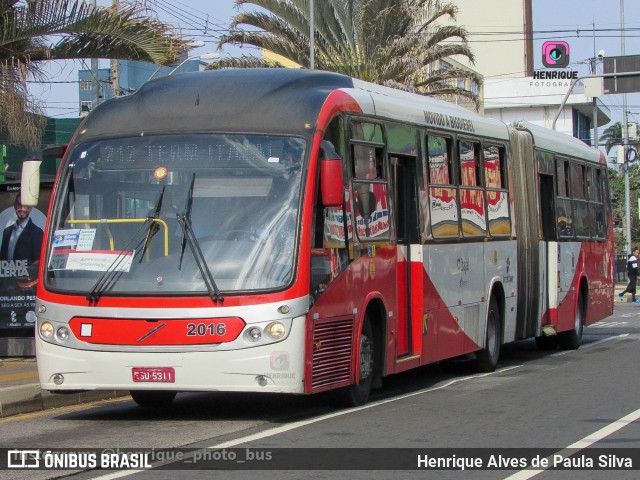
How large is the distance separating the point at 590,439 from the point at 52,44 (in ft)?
32.7

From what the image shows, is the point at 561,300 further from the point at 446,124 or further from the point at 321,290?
the point at 321,290

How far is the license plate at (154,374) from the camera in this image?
1057cm

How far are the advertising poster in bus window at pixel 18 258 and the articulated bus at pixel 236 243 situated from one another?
15.0 feet

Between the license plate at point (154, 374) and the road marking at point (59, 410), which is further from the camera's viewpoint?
the road marking at point (59, 410)

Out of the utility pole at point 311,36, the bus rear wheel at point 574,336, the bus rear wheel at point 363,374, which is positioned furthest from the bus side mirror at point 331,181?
the utility pole at point 311,36

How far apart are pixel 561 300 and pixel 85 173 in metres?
10.2

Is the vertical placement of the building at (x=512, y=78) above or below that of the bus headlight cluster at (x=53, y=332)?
above

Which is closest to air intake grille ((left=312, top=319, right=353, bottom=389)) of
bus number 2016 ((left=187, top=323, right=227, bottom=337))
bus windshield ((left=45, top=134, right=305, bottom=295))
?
bus windshield ((left=45, top=134, right=305, bottom=295))

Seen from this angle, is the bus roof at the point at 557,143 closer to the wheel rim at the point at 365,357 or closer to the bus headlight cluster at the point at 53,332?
the wheel rim at the point at 365,357

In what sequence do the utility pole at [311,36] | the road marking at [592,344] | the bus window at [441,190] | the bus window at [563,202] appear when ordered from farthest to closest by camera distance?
1. the utility pole at [311,36]
2. the road marking at [592,344]
3. the bus window at [563,202]
4. the bus window at [441,190]

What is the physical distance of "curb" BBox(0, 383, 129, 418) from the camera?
11.9 meters

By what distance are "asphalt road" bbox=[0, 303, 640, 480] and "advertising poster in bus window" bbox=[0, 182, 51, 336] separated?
3.69m

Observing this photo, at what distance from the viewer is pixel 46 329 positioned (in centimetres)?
1109

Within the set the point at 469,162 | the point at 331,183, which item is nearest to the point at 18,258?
the point at 469,162
